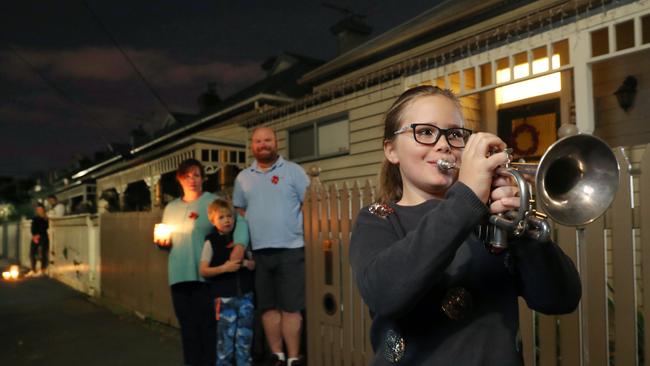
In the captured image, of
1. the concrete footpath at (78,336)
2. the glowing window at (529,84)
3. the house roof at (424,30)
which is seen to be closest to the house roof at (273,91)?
the house roof at (424,30)

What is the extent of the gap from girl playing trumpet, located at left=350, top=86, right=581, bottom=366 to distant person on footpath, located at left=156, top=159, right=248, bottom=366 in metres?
3.08

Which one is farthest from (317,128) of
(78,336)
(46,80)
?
(46,80)

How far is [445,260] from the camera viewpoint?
1.23 meters

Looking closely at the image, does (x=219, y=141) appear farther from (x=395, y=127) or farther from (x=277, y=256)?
Result: (x=395, y=127)

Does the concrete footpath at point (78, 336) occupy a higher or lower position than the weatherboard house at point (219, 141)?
lower

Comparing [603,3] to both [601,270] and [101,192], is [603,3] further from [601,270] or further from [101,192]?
[101,192]

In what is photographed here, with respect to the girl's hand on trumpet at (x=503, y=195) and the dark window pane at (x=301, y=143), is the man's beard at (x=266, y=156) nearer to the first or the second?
the girl's hand on trumpet at (x=503, y=195)

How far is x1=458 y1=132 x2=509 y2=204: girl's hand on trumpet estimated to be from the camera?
1198mm

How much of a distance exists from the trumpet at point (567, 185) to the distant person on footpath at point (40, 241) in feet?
50.3

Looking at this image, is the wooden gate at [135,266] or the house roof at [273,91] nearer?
the wooden gate at [135,266]

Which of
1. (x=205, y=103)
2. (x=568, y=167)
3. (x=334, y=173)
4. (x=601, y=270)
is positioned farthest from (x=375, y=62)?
(x=205, y=103)

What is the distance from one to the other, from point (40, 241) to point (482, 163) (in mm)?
15976

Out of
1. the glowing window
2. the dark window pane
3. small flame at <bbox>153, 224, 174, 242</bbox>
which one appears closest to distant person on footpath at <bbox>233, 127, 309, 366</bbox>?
small flame at <bbox>153, 224, 174, 242</bbox>

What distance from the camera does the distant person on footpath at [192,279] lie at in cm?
443
